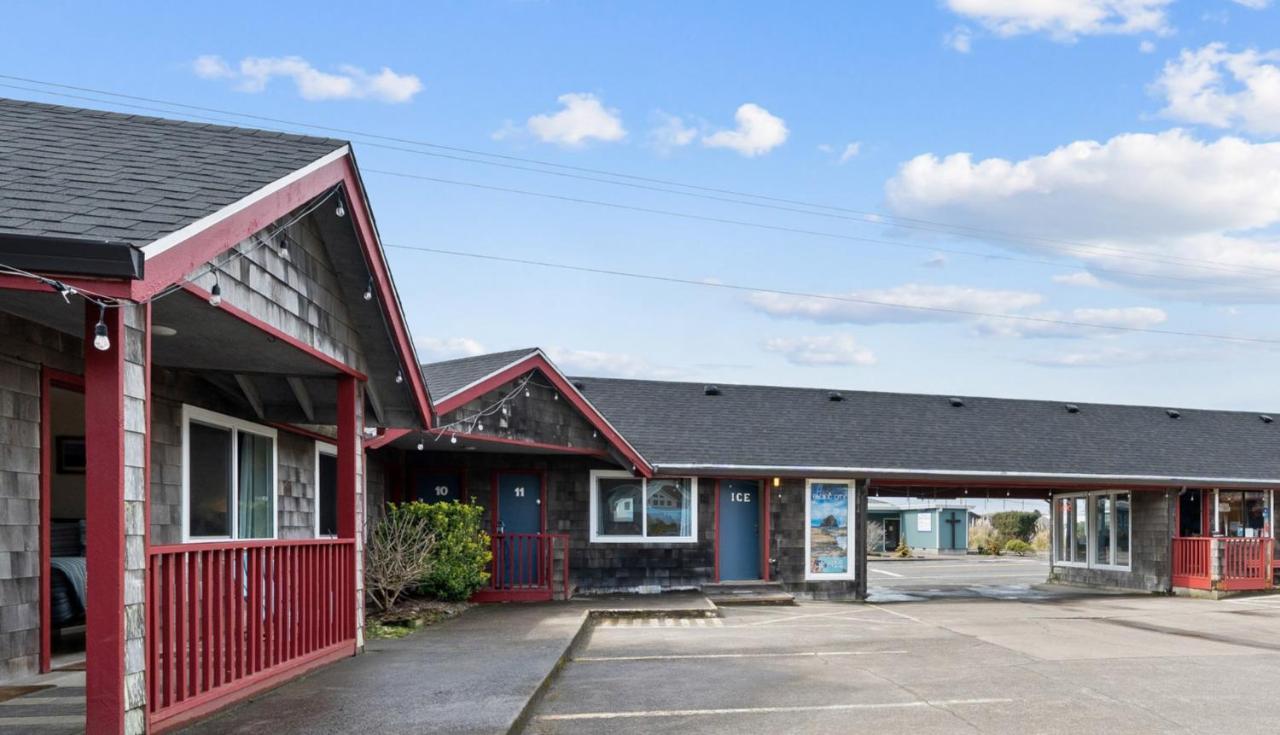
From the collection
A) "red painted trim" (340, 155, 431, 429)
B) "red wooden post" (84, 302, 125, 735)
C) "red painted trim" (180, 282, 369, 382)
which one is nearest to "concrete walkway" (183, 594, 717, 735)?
"red wooden post" (84, 302, 125, 735)

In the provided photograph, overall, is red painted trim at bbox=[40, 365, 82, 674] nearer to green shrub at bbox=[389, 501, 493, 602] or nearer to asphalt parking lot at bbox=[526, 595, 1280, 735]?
asphalt parking lot at bbox=[526, 595, 1280, 735]

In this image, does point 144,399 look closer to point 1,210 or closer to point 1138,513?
point 1,210

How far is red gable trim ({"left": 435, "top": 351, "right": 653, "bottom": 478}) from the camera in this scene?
48.3ft

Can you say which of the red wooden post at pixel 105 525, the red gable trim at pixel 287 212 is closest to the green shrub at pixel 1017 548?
the red gable trim at pixel 287 212

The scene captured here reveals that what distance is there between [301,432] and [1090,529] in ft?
63.2

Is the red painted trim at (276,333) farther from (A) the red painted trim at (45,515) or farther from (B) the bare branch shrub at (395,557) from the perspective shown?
(B) the bare branch shrub at (395,557)

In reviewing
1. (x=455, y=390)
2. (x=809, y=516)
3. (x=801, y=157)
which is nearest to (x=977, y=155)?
(x=801, y=157)

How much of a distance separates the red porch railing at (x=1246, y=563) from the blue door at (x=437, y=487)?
14.9 meters

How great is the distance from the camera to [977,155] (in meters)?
26.5

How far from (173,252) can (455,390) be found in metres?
9.20

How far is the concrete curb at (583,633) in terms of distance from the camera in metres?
7.56

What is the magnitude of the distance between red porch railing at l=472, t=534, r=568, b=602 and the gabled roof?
92.0 inches

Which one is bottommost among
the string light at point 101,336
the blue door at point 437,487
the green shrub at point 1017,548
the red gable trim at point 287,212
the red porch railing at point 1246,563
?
the green shrub at point 1017,548

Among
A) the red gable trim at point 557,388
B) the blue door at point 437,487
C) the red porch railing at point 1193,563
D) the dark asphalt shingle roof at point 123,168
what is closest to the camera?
the dark asphalt shingle roof at point 123,168
